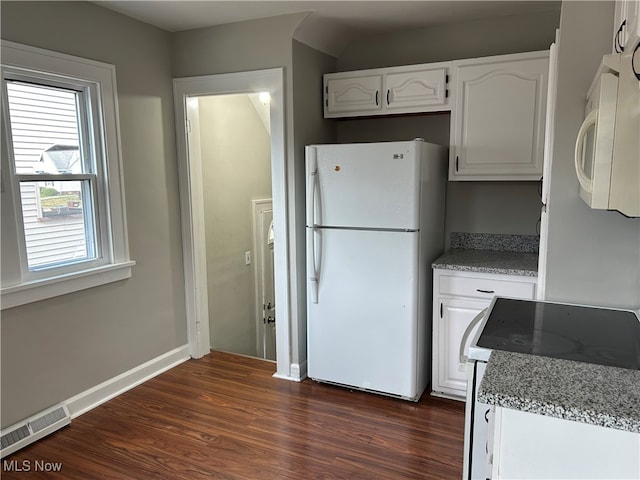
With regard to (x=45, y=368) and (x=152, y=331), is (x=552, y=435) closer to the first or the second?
(x=45, y=368)

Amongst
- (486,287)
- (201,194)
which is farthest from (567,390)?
(201,194)

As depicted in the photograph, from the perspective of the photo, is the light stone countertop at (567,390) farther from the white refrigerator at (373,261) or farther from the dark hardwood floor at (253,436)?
the white refrigerator at (373,261)

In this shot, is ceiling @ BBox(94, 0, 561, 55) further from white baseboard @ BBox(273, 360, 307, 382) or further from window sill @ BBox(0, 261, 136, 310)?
white baseboard @ BBox(273, 360, 307, 382)

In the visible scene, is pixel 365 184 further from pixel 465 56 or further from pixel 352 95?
pixel 465 56

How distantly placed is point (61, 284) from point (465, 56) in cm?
285

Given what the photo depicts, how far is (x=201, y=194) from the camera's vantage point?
3.47 metres

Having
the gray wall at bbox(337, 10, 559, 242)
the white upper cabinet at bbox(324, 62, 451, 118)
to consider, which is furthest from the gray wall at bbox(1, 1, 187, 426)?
the gray wall at bbox(337, 10, 559, 242)

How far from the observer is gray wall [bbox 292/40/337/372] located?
2994mm

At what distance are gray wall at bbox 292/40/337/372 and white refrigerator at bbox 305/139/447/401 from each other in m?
0.13

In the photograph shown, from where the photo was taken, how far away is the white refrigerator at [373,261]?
2.71 meters

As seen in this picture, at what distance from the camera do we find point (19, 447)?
2.36 meters

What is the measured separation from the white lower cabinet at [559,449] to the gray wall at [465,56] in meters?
2.24

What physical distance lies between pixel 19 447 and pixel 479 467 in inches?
87.1

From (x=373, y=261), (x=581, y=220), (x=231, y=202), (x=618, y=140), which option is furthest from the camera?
(x=231, y=202)
